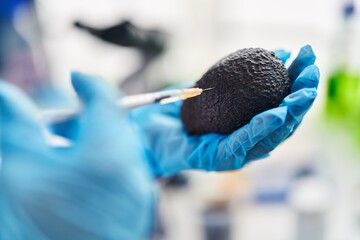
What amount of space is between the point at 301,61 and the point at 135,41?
2.43 ft

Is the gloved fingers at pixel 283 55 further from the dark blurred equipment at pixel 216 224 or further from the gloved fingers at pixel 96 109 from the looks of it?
the dark blurred equipment at pixel 216 224

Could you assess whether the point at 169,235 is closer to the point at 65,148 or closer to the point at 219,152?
the point at 65,148

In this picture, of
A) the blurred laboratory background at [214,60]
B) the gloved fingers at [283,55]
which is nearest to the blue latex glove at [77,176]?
the blurred laboratory background at [214,60]

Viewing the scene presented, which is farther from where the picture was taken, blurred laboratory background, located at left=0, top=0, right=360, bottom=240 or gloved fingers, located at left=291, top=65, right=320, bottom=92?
blurred laboratory background, located at left=0, top=0, right=360, bottom=240

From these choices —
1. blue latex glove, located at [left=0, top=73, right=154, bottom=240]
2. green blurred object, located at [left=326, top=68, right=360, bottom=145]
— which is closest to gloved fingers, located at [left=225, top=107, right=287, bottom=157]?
blue latex glove, located at [left=0, top=73, right=154, bottom=240]

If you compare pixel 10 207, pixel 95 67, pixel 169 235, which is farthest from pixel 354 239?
pixel 95 67

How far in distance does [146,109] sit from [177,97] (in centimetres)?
17

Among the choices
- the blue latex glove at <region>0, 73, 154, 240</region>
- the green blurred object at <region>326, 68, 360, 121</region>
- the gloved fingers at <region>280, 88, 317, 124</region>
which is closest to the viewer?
the gloved fingers at <region>280, 88, 317, 124</region>

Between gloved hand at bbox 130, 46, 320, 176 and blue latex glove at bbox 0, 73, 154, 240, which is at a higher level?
gloved hand at bbox 130, 46, 320, 176

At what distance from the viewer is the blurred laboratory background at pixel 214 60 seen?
2.85 feet

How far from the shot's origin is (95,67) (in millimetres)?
1472

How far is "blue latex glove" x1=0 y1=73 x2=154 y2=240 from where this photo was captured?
0.56 meters

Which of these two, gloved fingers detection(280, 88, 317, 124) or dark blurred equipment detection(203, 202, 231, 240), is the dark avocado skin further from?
dark blurred equipment detection(203, 202, 231, 240)

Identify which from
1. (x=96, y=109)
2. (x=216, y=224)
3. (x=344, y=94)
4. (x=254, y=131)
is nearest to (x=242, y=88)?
(x=254, y=131)
